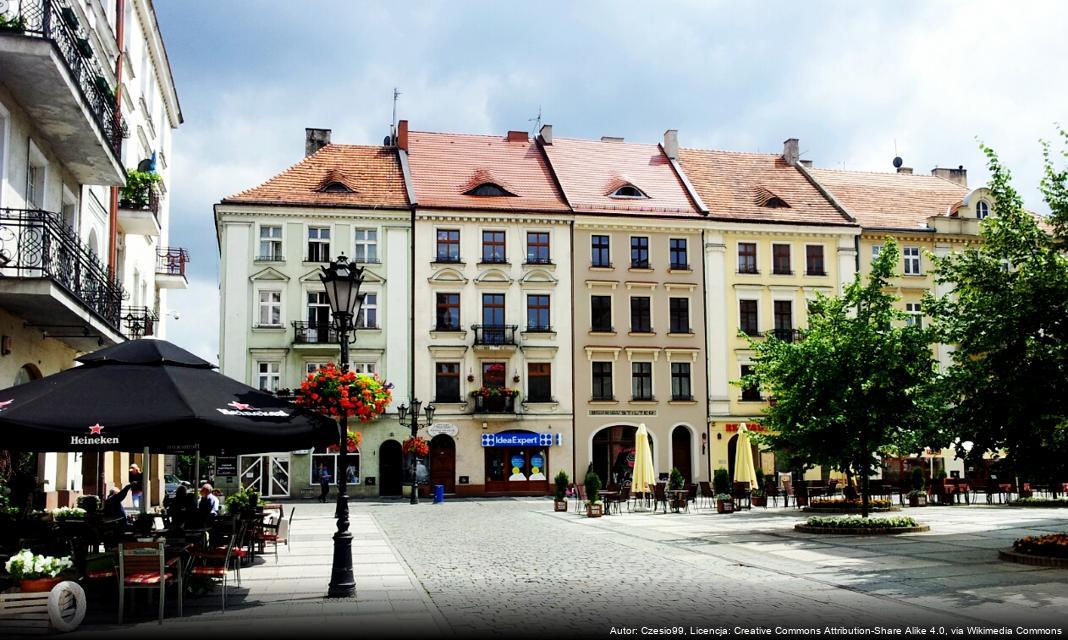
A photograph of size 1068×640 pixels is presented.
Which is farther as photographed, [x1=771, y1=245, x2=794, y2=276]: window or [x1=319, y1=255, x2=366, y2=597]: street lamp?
[x1=771, y1=245, x2=794, y2=276]: window

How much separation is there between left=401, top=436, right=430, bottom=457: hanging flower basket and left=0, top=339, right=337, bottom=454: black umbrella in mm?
26921

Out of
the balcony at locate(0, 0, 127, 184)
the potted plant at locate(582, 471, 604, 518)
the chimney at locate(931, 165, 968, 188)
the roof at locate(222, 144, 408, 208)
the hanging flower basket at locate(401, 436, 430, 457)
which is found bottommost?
the potted plant at locate(582, 471, 604, 518)

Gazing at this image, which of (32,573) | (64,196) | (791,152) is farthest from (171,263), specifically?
(791,152)

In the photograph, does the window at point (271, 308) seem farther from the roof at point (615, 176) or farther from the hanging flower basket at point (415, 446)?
the roof at point (615, 176)

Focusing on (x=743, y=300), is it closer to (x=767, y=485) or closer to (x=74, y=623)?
(x=767, y=485)

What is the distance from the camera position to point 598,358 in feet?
147

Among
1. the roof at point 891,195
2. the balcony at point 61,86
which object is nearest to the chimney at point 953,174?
the roof at point 891,195

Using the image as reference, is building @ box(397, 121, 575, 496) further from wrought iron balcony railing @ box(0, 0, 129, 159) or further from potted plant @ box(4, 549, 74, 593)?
potted plant @ box(4, 549, 74, 593)

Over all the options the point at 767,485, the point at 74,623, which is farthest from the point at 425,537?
the point at 767,485

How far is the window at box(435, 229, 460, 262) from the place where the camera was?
144 ft

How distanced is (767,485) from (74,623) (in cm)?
2771

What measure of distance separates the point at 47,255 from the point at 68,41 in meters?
3.66

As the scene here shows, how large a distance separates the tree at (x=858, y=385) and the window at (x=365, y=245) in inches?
943

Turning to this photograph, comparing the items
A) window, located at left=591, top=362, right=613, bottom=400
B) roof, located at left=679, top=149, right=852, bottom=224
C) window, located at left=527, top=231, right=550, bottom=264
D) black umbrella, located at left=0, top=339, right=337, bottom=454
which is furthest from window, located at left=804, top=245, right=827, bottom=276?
black umbrella, located at left=0, top=339, right=337, bottom=454
